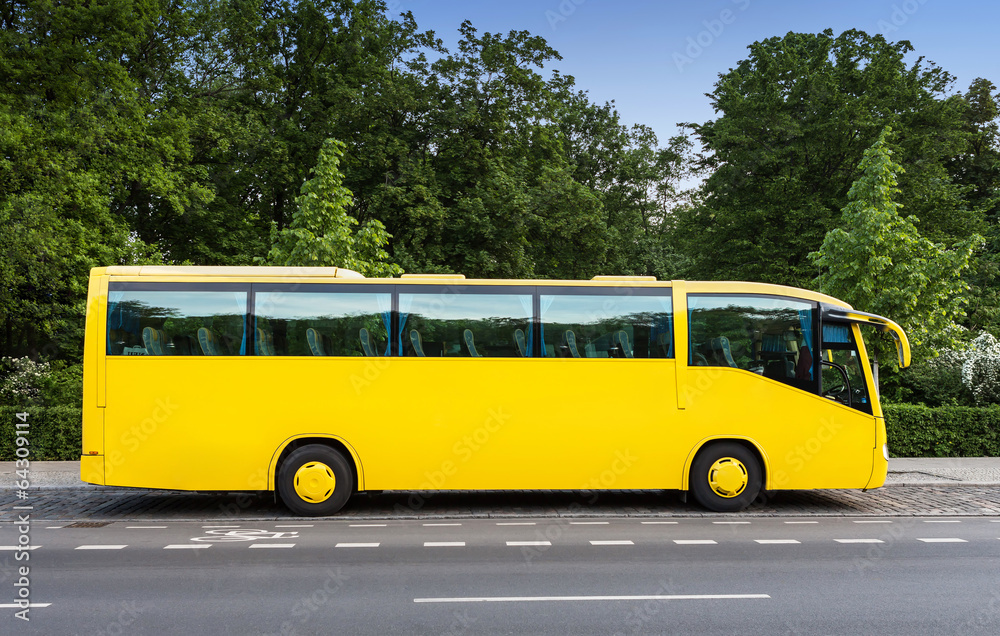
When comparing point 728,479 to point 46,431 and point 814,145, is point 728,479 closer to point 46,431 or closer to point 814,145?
point 46,431

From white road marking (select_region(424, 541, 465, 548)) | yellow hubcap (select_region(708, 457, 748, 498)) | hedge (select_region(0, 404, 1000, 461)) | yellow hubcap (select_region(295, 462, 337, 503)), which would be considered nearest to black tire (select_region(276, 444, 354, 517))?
yellow hubcap (select_region(295, 462, 337, 503))

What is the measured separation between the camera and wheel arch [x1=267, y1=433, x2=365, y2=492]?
10.5m

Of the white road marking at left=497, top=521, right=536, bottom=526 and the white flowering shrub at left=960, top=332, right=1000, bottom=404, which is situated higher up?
the white flowering shrub at left=960, top=332, right=1000, bottom=404

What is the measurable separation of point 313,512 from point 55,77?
17.4m

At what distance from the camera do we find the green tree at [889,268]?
16.8 metres

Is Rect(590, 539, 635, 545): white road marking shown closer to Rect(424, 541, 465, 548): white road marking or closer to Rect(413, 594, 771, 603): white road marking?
Rect(424, 541, 465, 548): white road marking

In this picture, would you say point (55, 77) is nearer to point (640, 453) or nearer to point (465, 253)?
point (465, 253)

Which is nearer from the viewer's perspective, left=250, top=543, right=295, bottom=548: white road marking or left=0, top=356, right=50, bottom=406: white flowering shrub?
left=250, top=543, right=295, bottom=548: white road marking

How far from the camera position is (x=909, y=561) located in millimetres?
7949

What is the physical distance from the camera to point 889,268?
56.4 feet

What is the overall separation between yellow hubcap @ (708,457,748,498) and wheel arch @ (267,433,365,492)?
4.94 meters

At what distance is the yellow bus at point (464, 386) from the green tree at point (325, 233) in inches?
264

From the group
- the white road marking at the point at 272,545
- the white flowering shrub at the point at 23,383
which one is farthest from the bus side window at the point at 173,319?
the white flowering shrub at the point at 23,383

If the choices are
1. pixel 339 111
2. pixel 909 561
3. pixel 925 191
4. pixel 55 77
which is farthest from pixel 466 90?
pixel 909 561
